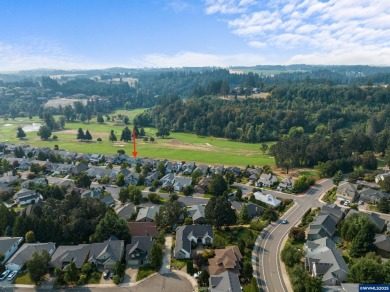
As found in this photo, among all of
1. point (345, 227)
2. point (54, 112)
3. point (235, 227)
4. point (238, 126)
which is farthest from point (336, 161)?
point (54, 112)

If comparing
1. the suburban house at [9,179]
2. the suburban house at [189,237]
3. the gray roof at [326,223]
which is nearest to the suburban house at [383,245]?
the gray roof at [326,223]

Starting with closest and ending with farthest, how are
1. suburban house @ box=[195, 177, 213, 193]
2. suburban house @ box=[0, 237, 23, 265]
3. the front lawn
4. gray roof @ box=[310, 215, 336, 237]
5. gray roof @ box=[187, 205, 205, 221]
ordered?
the front lawn < suburban house @ box=[0, 237, 23, 265] < gray roof @ box=[310, 215, 336, 237] < gray roof @ box=[187, 205, 205, 221] < suburban house @ box=[195, 177, 213, 193]

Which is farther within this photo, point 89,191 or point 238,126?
point 238,126

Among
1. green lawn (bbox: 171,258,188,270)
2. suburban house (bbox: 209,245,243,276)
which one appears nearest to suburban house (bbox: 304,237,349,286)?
suburban house (bbox: 209,245,243,276)

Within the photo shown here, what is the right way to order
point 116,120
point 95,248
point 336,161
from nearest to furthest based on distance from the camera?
point 95,248, point 336,161, point 116,120

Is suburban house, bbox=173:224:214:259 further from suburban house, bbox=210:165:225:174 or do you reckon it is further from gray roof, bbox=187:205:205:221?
suburban house, bbox=210:165:225:174

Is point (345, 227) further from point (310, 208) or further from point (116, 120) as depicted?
point (116, 120)
